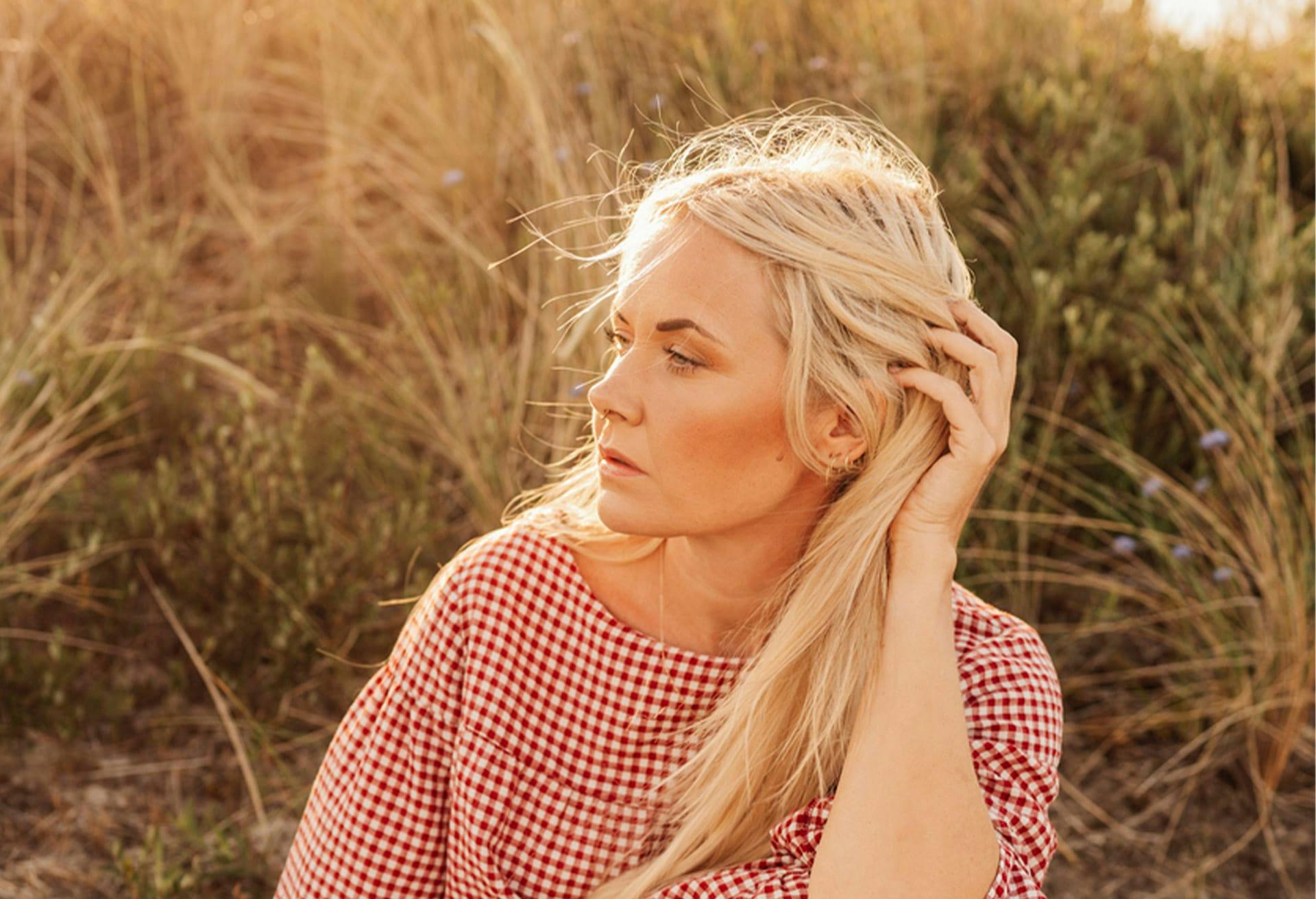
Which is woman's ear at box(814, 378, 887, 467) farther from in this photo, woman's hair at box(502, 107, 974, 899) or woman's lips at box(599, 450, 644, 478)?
woman's lips at box(599, 450, 644, 478)

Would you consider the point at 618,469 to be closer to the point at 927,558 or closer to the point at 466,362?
the point at 927,558

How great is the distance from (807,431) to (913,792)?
1.70 ft

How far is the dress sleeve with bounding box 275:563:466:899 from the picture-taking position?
208 cm

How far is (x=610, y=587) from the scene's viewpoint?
7.25 ft

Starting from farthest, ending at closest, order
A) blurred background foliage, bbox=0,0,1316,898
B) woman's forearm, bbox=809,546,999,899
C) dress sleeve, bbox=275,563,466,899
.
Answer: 1. blurred background foliage, bbox=0,0,1316,898
2. dress sleeve, bbox=275,563,466,899
3. woman's forearm, bbox=809,546,999,899

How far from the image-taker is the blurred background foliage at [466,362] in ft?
10.3

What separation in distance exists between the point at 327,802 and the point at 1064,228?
8.92ft

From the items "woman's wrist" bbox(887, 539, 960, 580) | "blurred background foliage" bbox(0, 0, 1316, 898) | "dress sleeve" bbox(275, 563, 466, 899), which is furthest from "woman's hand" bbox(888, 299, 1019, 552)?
"blurred background foliage" bbox(0, 0, 1316, 898)

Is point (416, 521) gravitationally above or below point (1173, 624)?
above

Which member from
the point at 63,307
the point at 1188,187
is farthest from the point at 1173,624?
the point at 63,307

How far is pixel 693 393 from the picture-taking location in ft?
6.22

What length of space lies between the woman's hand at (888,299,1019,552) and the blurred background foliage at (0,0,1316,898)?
0.84m

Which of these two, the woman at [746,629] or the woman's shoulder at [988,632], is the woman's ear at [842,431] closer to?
the woman at [746,629]

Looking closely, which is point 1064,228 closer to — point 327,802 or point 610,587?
point 610,587
